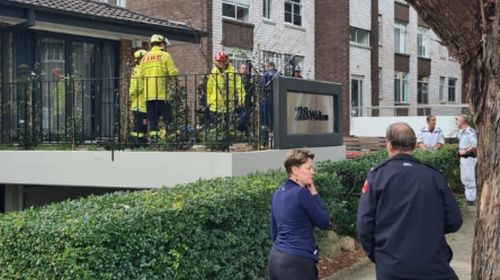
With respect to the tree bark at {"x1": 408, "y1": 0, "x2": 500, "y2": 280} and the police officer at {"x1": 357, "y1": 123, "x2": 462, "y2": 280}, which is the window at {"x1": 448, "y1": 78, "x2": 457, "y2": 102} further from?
the police officer at {"x1": 357, "y1": 123, "x2": 462, "y2": 280}

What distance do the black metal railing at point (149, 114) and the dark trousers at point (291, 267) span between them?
4608mm

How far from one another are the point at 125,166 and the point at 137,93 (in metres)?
1.27

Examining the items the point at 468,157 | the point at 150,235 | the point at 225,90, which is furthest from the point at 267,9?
the point at 150,235

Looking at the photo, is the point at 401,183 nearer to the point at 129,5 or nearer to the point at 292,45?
the point at 129,5

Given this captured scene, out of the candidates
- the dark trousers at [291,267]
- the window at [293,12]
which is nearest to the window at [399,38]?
the window at [293,12]

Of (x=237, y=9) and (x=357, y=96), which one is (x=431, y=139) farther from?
(x=357, y=96)

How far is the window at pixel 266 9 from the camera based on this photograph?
2428cm

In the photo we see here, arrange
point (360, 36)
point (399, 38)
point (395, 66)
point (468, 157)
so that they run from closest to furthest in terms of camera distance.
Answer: point (468, 157), point (360, 36), point (395, 66), point (399, 38)

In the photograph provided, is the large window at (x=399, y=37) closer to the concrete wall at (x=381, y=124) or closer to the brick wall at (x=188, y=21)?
the concrete wall at (x=381, y=124)

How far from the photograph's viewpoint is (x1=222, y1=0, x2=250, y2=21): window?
22344mm

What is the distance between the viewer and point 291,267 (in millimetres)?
4586

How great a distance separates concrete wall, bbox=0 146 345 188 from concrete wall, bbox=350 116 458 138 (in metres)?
18.1

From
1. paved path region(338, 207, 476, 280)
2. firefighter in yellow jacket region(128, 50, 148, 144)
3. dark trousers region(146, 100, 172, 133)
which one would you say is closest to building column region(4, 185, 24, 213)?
firefighter in yellow jacket region(128, 50, 148, 144)

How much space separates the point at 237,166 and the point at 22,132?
3976 millimetres
